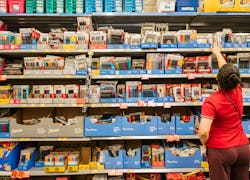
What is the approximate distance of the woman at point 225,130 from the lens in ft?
6.98

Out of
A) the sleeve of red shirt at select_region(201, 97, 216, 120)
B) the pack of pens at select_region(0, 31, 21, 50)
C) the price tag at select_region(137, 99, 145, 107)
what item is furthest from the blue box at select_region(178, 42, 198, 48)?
the pack of pens at select_region(0, 31, 21, 50)

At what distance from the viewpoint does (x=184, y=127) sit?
3.12 metres

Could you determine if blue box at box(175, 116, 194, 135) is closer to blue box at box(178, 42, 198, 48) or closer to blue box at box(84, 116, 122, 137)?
blue box at box(84, 116, 122, 137)

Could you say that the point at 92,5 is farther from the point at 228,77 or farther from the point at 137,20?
the point at 228,77

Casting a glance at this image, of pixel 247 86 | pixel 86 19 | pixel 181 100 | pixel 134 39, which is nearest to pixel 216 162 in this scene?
pixel 181 100

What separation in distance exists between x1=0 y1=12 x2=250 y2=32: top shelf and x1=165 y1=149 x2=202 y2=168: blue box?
5.81 feet

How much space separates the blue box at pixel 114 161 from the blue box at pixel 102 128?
241 mm

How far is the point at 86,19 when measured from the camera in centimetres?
309

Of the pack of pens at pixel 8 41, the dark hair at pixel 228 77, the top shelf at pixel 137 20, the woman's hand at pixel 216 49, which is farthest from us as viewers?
the top shelf at pixel 137 20

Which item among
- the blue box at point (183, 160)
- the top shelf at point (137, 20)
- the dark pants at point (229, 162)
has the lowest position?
the blue box at point (183, 160)

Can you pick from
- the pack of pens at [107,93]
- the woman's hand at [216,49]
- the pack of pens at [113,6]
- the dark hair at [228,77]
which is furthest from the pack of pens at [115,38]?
the dark hair at [228,77]

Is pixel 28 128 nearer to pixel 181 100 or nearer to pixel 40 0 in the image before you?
pixel 40 0

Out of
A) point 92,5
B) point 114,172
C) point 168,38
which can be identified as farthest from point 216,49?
point 114,172

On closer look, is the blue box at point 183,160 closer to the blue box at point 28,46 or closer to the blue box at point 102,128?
the blue box at point 102,128
